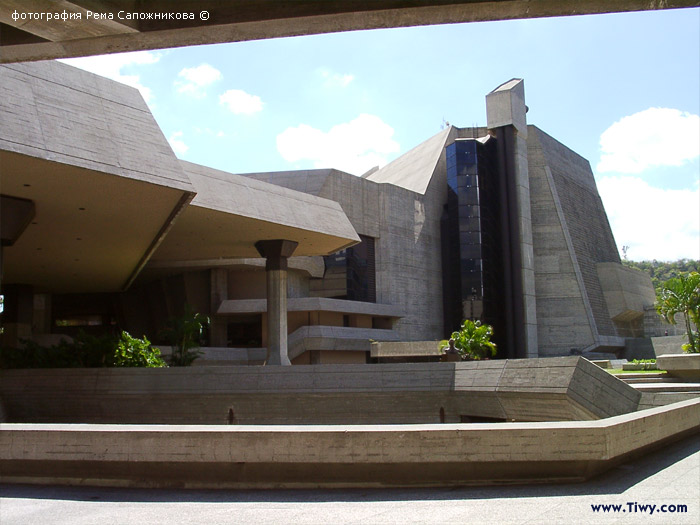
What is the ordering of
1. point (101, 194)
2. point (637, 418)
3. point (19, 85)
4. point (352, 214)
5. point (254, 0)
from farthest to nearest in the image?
point (352, 214) < point (101, 194) < point (19, 85) < point (637, 418) < point (254, 0)

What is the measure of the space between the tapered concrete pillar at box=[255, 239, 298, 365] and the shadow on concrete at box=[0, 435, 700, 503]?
2095 cm

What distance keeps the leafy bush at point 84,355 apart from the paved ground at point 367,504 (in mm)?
16356

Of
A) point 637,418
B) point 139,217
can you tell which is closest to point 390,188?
point 139,217

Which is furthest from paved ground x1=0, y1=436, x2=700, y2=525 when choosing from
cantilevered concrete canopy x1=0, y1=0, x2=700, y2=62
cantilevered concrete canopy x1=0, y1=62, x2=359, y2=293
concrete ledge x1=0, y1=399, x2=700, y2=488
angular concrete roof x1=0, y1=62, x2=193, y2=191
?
cantilevered concrete canopy x1=0, y1=62, x2=359, y2=293

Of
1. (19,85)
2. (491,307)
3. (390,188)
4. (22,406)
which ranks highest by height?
(390,188)

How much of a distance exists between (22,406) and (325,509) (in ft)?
52.6

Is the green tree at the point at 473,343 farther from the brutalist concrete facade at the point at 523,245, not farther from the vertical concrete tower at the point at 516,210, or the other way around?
the vertical concrete tower at the point at 516,210

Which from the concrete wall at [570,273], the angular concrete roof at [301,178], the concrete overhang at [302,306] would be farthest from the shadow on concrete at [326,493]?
the concrete wall at [570,273]

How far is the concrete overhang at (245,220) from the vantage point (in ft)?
72.5

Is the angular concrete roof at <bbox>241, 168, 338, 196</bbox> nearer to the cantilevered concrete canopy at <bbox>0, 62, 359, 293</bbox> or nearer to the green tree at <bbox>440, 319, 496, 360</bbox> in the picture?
the cantilevered concrete canopy at <bbox>0, 62, 359, 293</bbox>

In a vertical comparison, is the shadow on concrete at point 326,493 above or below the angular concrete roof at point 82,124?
below

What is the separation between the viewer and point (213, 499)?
6648 millimetres

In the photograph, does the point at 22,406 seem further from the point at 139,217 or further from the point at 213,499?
the point at 213,499

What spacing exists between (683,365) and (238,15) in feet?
61.2
